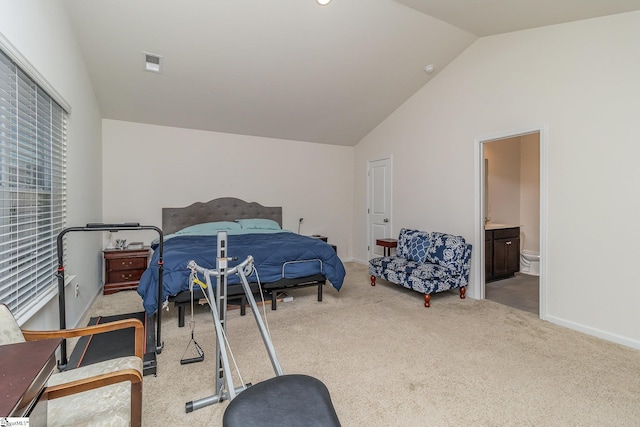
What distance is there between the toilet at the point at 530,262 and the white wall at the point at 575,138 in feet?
6.70

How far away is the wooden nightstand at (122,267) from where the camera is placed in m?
4.07

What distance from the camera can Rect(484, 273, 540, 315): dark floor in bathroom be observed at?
3.69 metres

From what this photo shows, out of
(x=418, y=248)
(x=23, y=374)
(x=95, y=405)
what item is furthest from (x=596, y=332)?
(x=23, y=374)

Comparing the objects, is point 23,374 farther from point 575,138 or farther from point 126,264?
point 575,138

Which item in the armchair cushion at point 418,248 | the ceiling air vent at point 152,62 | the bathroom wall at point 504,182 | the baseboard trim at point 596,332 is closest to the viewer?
the baseboard trim at point 596,332

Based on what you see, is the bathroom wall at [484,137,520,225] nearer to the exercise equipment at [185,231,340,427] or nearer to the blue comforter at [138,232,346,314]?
the blue comforter at [138,232,346,314]

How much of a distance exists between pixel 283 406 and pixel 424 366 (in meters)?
1.51

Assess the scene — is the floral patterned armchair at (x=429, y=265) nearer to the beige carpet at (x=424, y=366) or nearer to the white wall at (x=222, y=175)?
the beige carpet at (x=424, y=366)

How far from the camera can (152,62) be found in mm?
3473

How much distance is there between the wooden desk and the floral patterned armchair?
135 inches

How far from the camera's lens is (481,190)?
3.92 metres

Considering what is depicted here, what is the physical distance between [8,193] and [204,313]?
2.08m

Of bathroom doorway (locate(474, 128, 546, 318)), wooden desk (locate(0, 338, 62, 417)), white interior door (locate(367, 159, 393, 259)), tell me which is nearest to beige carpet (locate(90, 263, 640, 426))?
wooden desk (locate(0, 338, 62, 417))

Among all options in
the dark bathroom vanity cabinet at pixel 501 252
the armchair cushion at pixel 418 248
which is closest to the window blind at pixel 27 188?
the armchair cushion at pixel 418 248
